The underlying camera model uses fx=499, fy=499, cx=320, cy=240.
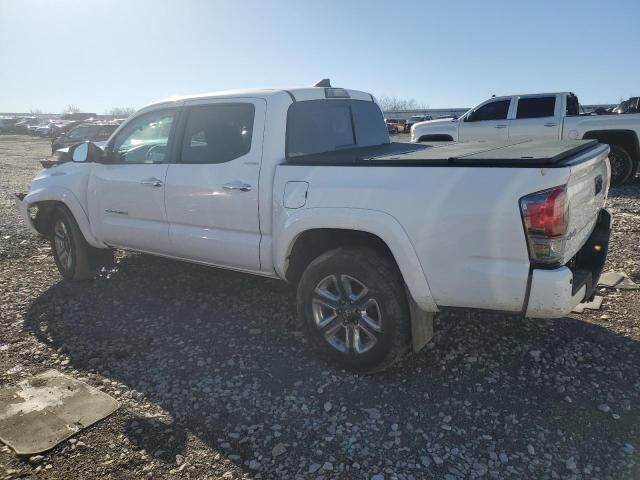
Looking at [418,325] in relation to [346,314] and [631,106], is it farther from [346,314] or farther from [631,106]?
[631,106]

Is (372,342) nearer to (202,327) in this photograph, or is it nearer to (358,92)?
(202,327)

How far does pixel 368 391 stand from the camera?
3279mm

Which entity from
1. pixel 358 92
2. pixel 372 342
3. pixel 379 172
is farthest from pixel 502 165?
pixel 358 92

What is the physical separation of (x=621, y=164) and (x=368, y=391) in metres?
9.25

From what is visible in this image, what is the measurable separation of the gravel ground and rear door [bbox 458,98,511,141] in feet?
25.3

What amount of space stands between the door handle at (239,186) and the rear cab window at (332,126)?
0.38 m

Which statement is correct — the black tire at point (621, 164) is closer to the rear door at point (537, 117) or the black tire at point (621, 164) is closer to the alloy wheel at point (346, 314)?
the rear door at point (537, 117)

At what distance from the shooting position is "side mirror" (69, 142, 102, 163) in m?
4.78

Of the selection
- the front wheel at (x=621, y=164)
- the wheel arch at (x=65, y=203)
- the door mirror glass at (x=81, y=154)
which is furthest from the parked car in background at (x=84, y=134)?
the front wheel at (x=621, y=164)

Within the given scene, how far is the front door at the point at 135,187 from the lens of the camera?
442 cm

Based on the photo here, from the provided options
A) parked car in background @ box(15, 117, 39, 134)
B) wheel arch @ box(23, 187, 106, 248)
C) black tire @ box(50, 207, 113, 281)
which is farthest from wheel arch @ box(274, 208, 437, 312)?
parked car in background @ box(15, 117, 39, 134)

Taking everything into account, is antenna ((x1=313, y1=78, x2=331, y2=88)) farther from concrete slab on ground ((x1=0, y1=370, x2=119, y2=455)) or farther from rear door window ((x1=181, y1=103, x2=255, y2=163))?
concrete slab on ground ((x1=0, y1=370, x2=119, y2=455))

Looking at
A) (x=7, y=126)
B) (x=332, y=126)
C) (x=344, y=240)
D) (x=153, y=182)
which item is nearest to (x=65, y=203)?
(x=153, y=182)

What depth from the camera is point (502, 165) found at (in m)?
2.64
